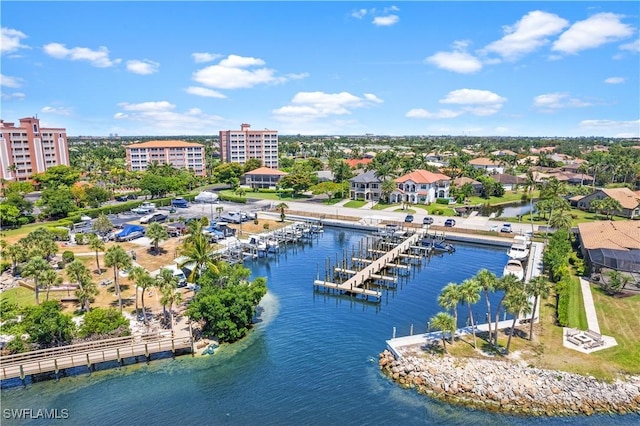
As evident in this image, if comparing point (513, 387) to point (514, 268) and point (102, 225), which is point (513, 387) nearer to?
point (514, 268)

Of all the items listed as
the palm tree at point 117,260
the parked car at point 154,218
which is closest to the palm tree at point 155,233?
the palm tree at point 117,260

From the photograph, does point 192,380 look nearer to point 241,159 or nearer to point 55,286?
point 55,286

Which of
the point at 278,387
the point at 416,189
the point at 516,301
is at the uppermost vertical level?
the point at 416,189

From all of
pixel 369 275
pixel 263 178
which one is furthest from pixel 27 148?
pixel 369 275

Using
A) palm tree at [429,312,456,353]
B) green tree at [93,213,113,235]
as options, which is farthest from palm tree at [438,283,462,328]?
green tree at [93,213,113,235]

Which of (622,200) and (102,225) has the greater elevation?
(622,200)

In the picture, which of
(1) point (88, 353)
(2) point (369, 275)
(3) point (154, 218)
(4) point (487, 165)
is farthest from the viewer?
(4) point (487, 165)

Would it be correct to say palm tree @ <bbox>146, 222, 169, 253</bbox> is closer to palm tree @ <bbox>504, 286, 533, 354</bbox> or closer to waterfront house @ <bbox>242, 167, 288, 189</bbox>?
palm tree @ <bbox>504, 286, 533, 354</bbox>
